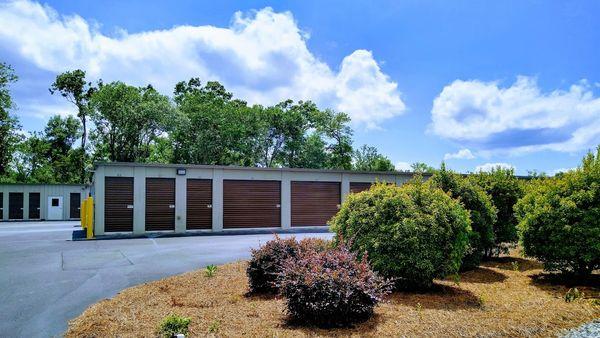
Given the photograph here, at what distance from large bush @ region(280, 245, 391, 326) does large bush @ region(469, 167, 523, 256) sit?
6.28m

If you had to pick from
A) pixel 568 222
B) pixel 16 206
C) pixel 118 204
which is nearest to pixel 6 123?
pixel 16 206

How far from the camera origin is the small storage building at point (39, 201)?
109 ft

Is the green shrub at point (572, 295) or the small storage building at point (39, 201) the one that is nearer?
the green shrub at point (572, 295)

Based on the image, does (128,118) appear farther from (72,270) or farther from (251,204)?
(72,270)

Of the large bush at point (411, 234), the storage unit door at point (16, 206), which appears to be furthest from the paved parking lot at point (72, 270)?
the storage unit door at point (16, 206)

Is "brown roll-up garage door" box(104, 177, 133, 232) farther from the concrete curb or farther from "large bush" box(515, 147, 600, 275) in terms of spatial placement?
"large bush" box(515, 147, 600, 275)

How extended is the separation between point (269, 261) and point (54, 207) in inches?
Answer: 1322

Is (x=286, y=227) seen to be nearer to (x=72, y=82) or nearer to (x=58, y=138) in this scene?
(x=72, y=82)

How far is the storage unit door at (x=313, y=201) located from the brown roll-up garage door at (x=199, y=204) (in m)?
4.43

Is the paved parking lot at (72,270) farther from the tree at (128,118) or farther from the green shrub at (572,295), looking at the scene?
the tree at (128,118)

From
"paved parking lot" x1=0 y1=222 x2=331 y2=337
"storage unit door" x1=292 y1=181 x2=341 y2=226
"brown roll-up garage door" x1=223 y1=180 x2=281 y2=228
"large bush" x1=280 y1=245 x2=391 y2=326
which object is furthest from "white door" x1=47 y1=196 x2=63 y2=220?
"large bush" x1=280 y1=245 x2=391 y2=326

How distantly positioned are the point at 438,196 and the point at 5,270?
9606 mm

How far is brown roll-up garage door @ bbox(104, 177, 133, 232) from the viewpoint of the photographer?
1825cm

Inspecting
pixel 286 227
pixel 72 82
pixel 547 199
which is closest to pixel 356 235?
pixel 547 199
